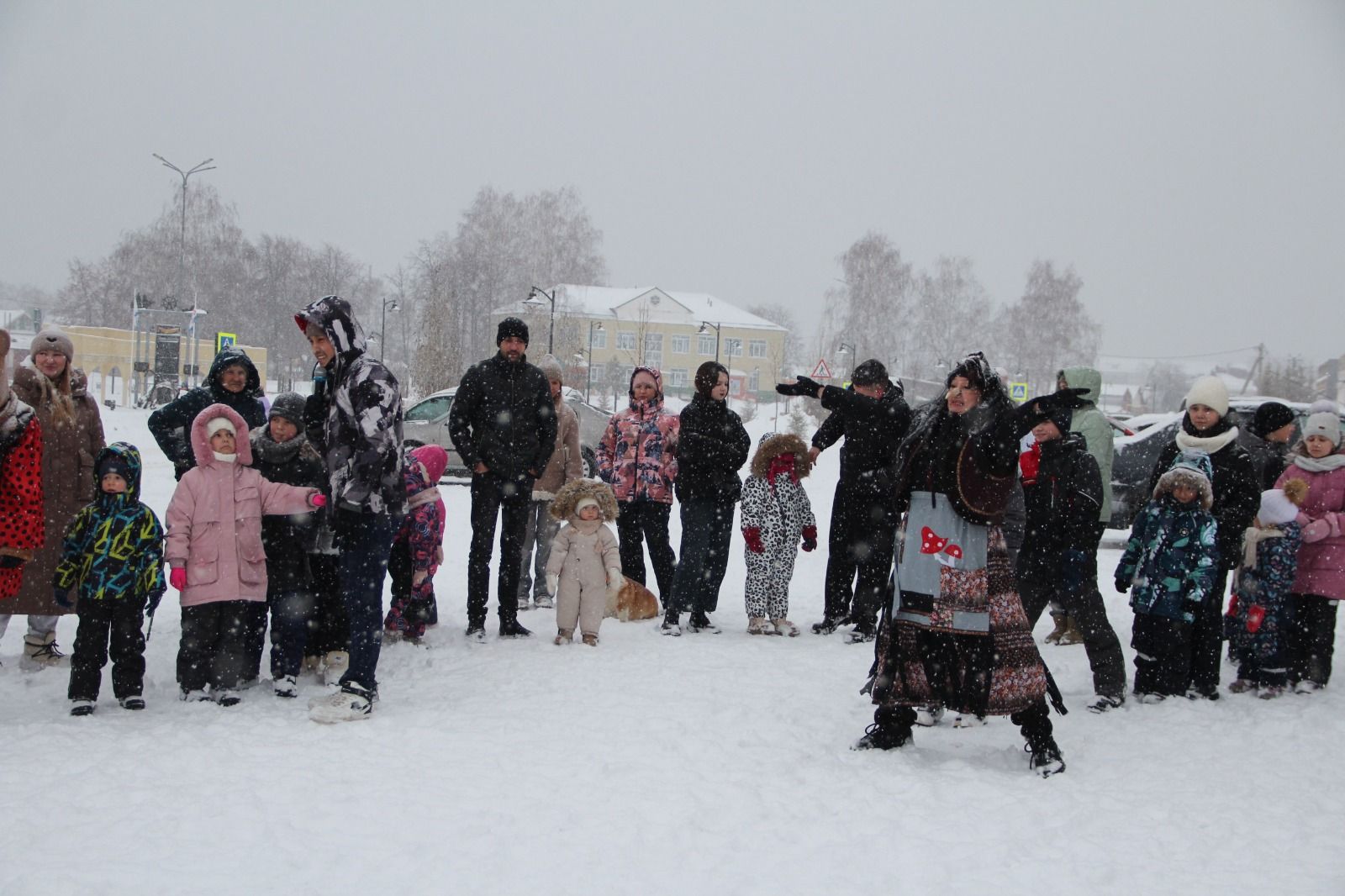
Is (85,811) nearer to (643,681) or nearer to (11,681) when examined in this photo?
(11,681)

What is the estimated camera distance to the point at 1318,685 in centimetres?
589

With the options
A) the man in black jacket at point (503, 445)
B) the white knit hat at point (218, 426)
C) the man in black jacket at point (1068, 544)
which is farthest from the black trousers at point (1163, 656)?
the white knit hat at point (218, 426)

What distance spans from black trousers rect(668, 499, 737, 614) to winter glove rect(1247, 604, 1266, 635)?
10.4 ft

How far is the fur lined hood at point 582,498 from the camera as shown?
6793 mm

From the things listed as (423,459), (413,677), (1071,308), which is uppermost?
(1071,308)

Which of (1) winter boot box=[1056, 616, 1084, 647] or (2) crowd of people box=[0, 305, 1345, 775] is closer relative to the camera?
(2) crowd of people box=[0, 305, 1345, 775]

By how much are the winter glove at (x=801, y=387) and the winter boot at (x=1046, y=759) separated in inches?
71.1

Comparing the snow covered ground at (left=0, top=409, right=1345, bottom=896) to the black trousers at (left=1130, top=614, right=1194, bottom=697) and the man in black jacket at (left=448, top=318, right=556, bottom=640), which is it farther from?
the man in black jacket at (left=448, top=318, right=556, bottom=640)

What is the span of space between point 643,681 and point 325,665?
171 centimetres

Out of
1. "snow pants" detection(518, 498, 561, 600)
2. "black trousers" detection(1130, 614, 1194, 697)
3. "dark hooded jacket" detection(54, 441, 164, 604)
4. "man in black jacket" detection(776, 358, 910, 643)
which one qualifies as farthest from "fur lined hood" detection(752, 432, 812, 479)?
"dark hooded jacket" detection(54, 441, 164, 604)

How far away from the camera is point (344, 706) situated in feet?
15.2

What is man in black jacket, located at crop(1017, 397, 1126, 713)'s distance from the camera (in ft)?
18.0

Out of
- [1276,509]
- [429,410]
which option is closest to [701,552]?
[1276,509]

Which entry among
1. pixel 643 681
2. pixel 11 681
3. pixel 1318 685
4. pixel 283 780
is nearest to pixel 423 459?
pixel 643 681
